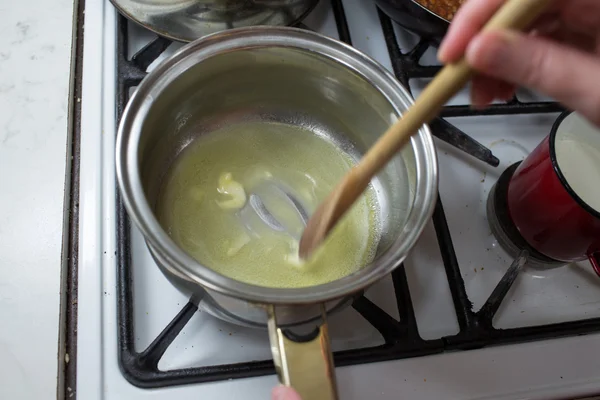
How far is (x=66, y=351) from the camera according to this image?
0.50m

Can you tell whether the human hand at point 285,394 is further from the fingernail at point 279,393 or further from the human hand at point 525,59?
the human hand at point 525,59

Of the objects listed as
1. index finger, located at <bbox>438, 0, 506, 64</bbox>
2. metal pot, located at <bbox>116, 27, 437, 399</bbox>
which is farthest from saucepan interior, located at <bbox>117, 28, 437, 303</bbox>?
index finger, located at <bbox>438, 0, 506, 64</bbox>

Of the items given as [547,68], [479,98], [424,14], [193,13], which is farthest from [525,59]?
[193,13]

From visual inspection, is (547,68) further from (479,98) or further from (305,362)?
(305,362)

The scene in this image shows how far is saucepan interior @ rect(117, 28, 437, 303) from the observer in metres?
0.41

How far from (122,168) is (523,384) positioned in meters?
0.44

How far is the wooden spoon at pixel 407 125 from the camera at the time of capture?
336mm

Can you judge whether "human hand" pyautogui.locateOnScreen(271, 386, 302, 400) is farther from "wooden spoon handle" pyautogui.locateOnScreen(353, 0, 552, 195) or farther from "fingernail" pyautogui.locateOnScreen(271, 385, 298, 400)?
"wooden spoon handle" pyautogui.locateOnScreen(353, 0, 552, 195)

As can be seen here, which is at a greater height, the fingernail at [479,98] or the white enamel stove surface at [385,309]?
the fingernail at [479,98]

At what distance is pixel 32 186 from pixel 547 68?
→ 50 centimetres

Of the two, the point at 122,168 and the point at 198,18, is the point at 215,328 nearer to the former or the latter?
the point at 122,168

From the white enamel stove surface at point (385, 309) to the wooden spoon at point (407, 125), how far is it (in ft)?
0.46

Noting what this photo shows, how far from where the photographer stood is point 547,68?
0.36 meters

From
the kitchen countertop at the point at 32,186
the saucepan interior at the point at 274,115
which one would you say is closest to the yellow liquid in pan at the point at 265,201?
the saucepan interior at the point at 274,115
